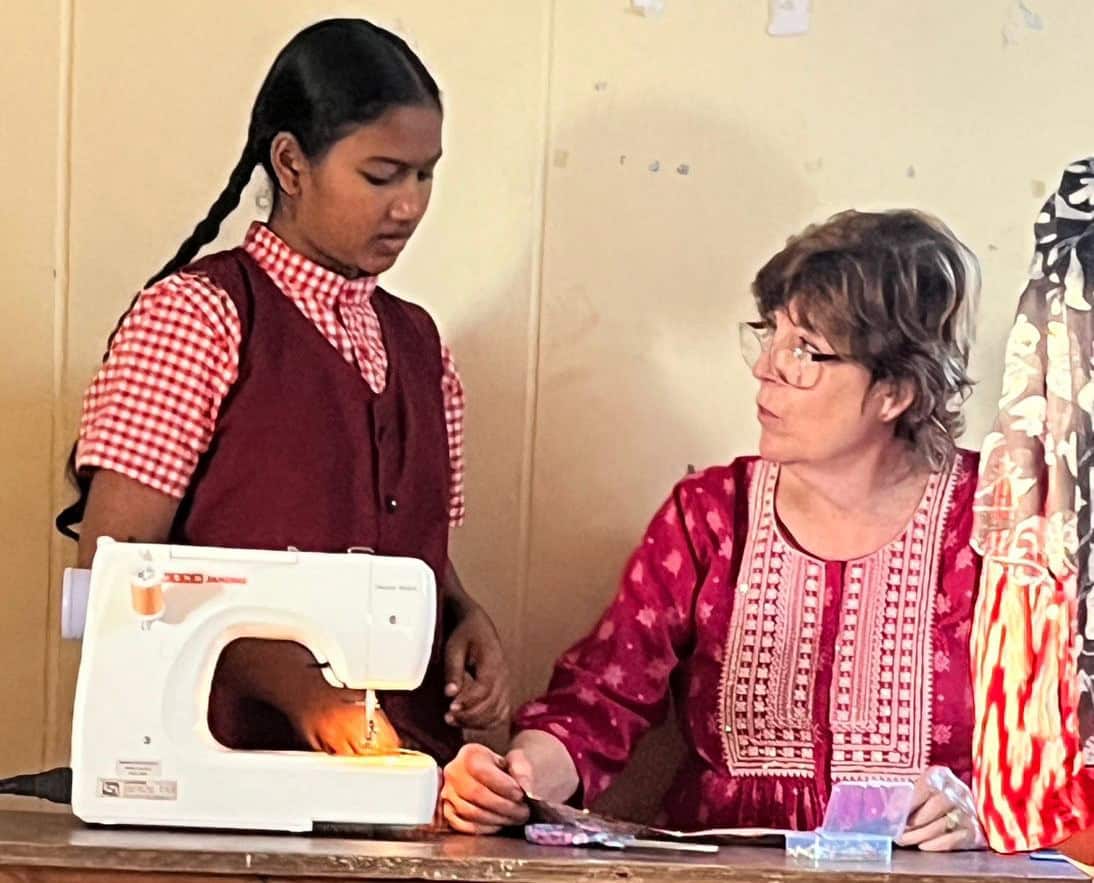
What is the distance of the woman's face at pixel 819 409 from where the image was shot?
5.79 feet

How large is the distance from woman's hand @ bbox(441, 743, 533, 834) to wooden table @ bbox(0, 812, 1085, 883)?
0.12 m

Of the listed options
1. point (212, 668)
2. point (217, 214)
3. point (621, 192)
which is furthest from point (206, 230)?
point (212, 668)

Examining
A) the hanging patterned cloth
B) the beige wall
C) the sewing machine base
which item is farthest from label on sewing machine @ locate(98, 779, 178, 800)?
the hanging patterned cloth

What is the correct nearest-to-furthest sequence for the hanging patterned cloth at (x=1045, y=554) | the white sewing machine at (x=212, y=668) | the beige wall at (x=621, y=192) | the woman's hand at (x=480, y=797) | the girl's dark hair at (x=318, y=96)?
the hanging patterned cloth at (x=1045, y=554) < the white sewing machine at (x=212, y=668) < the woman's hand at (x=480, y=797) < the girl's dark hair at (x=318, y=96) < the beige wall at (x=621, y=192)

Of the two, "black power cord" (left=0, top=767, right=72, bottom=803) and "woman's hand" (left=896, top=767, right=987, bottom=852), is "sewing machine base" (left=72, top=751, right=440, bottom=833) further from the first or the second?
"woman's hand" (left=896, top=767, right=987, bottom=852)

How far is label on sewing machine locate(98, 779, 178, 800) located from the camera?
1409 mm

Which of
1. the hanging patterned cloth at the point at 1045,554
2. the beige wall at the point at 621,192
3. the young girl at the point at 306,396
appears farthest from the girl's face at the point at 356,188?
the hanging patterned cloth at the point at 1045,554

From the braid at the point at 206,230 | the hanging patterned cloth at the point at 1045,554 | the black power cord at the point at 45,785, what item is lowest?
the black power cord at the point at 45,785

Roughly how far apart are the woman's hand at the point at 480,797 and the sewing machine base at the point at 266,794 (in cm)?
10

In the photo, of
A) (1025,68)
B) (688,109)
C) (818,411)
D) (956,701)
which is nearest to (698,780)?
(956,701)

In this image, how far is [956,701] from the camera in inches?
67.3

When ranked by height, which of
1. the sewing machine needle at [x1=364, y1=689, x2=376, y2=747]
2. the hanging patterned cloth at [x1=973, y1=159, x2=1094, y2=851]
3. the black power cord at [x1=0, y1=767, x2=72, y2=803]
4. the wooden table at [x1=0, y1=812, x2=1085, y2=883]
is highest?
the hanging patterned cloth at [x1=973, y1=159, x2=1094, y2=851]

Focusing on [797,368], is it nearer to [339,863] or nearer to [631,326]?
[631,326]

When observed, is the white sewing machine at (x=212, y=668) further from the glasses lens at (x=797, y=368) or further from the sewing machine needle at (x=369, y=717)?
the glasses lens at (x=797, y=368)
